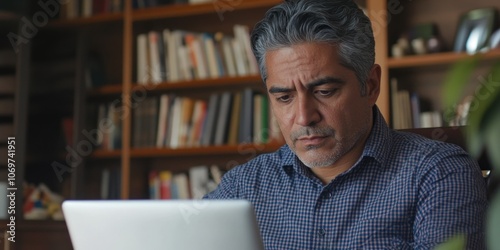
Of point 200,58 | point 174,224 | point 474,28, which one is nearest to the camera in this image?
point 174,224

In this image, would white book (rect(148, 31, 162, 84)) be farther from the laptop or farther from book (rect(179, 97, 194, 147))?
the laptop

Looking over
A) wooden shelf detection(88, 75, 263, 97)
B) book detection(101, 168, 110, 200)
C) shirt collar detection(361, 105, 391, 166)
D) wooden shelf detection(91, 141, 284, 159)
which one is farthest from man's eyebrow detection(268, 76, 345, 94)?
book detection(101, 168, 110, 200)

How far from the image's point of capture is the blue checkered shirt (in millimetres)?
1331

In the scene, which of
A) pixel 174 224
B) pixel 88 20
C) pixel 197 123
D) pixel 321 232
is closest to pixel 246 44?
pixel 197 123

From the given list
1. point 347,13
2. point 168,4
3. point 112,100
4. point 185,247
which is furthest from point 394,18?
point 185,247

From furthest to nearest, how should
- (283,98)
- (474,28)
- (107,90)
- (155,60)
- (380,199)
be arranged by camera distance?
(107,90) → (155,60) → (474,28) → (283,98) → (380,199)

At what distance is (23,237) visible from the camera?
323 centimetres

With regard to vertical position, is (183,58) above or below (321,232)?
above

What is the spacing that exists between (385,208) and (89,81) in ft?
9.16

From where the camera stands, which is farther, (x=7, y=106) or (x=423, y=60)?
→ (x=7, y=106)

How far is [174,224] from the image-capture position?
0.94 meters

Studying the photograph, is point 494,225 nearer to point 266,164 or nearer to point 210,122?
point 266,164

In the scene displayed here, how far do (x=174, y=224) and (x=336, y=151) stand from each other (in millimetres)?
640

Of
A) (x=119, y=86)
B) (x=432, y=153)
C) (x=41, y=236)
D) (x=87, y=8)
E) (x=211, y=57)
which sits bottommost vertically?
(x=41, y=236)
